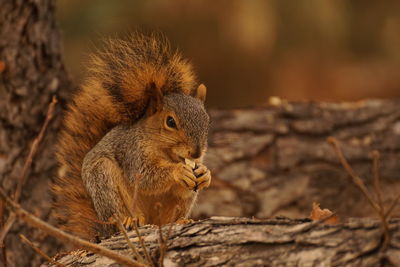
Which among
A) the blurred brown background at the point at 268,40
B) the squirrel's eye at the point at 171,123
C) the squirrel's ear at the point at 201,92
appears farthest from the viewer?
the blurred brown background at the point at 268,40

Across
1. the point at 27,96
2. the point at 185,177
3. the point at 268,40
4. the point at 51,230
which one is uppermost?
the point at 268,40

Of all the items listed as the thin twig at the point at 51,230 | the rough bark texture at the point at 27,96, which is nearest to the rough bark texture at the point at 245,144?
the rough bark texture at the point at 27,96

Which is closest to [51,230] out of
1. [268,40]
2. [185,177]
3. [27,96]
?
[185,177]

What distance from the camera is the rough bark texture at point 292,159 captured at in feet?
9.39

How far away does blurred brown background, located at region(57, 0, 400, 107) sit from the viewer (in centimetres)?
489

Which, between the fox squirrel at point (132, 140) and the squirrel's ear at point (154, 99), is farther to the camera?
the squirrel's ear at point (154, 99)

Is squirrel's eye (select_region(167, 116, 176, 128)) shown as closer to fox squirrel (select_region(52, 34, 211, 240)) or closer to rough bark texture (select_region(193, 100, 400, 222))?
fox squirrel (select_region(52, 34, 211, 240))

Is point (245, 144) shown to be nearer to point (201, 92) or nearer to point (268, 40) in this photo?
point (201, 92)

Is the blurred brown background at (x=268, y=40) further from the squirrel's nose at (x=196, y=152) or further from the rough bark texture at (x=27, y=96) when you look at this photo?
the squirrel's nose at (x=196, y=152)

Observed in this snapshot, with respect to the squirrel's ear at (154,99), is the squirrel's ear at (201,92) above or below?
above

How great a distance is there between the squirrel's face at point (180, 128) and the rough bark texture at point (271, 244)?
385 millimetres

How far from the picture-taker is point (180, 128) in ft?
6.19

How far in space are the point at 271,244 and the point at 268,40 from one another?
14.2 ft

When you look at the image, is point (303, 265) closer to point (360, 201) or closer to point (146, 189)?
point (146, 189)
